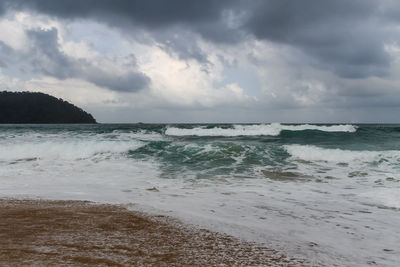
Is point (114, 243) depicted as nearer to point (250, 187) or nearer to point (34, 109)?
point (250, 187)

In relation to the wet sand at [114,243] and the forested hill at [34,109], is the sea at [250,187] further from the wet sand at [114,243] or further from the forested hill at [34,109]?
the forested hill at [34,109]

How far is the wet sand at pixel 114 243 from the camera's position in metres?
2.46

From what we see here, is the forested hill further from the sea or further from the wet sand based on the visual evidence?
the wet sand

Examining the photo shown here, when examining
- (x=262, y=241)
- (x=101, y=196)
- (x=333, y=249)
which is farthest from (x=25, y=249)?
(x=101, y=196)

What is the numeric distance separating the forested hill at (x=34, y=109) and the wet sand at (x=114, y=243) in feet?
317

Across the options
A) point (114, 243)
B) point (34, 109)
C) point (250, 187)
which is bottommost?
point (250, 187)

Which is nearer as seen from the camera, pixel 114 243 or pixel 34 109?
pixel 114 243

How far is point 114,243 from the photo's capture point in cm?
289

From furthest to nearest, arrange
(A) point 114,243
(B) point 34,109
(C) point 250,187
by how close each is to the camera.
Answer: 1. (B) point 34,109
2. (C) point 250,187
3. (A) point 114,243

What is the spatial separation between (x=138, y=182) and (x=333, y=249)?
5.47 metres

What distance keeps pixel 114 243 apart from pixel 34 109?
102 metres

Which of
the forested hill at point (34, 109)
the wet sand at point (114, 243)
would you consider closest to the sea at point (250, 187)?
the wet sand at point (114, 243)

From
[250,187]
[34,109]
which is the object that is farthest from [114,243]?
[34,109]

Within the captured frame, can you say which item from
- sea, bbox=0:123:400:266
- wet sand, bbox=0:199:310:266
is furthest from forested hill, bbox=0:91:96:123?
wet sand, bbox=0:199:310:266
